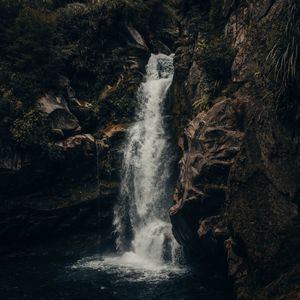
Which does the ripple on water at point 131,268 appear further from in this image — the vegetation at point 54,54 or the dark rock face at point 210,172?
the vegetation at point 54,54

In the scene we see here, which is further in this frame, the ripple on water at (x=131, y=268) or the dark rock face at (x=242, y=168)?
the ripple on water at (x=131, y=268)

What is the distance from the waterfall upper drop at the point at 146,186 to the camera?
3594 cm

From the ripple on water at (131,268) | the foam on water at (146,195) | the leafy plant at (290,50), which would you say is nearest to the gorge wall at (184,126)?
the leafy plant at (290,50)

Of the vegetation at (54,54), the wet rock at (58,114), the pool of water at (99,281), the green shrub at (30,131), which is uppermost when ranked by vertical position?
the vegetation at (54,54)

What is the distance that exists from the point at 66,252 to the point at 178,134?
14054 millimetres

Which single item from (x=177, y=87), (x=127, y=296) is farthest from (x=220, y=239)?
(x=177, y=87)

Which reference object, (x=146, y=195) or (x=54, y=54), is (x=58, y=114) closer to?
(x=54, y=54)

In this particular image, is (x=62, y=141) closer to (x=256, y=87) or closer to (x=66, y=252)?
(x=66, y=252)

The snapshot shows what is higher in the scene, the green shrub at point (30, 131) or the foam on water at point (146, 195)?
the green shrub at point (30, 131)

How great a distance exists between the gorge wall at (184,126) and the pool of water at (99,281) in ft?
8.11

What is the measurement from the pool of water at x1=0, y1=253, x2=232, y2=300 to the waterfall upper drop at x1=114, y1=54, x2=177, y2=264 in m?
2.29

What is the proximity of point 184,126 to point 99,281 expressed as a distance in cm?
1434

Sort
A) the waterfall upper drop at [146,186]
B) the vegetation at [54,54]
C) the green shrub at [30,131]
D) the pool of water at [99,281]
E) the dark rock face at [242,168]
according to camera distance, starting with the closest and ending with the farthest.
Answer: the dark rock face at [242,168] < the pool of water at [99,281] < the green shrub at [30,131] < the vegetation at [54,54] < the waterfall upper drop at [146,186]

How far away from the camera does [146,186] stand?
37750mm
